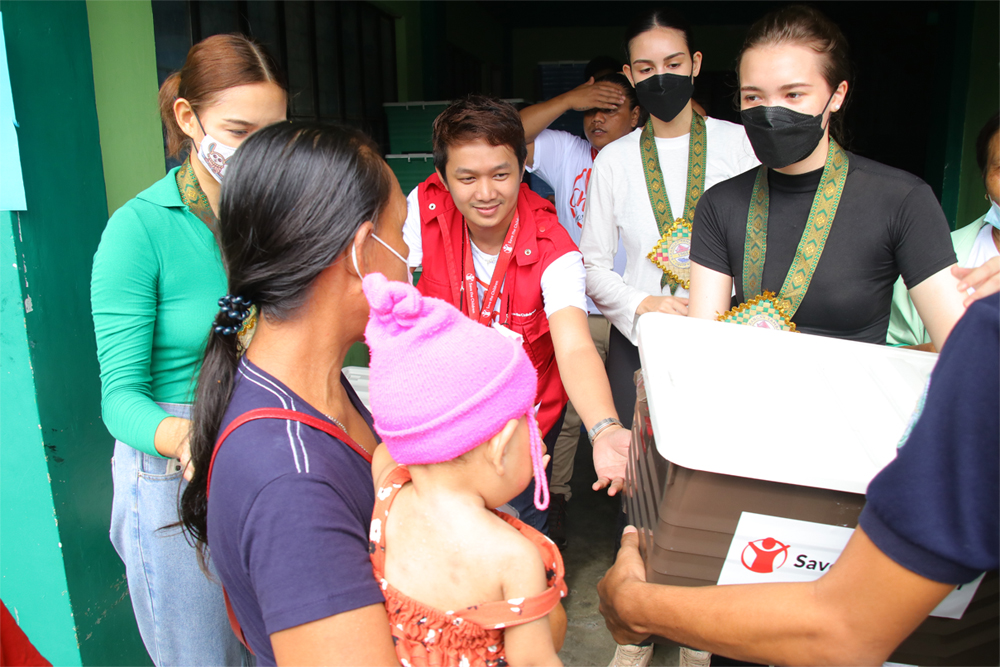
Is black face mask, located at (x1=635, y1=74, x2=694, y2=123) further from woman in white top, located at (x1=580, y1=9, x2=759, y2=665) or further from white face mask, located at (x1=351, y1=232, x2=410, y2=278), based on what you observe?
white face mask, located at (x1=351, y1=232, x2=410, y2=278)

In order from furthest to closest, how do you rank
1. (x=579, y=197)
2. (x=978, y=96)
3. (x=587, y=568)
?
1. (x=978, y=96)
2. (x=579, y=197)
3. (x=587, y=568)

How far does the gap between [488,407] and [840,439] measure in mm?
562

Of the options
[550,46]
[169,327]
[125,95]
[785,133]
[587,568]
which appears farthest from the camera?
[550,46]

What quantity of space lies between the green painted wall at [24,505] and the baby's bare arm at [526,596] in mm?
1782

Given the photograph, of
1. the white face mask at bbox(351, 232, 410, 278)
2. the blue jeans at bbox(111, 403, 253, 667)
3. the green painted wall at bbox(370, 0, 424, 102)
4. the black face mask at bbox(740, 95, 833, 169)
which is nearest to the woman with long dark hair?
the white face mask at bbox(351, 232, 410, 278)

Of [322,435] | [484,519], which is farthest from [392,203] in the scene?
[484,519]

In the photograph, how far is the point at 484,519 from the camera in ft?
3.37

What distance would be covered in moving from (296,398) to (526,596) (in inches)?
19.3

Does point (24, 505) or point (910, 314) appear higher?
point (910, 314)

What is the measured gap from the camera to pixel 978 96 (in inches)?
223

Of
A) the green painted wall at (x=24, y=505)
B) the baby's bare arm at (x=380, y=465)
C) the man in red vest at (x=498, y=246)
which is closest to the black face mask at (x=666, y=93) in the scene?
the man in red vest at (x=498, y=246)

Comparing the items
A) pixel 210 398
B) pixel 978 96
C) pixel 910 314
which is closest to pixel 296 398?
pixel 210 398

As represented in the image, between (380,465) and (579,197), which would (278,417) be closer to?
(380,465)

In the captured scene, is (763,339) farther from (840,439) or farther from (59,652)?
(59,652)
